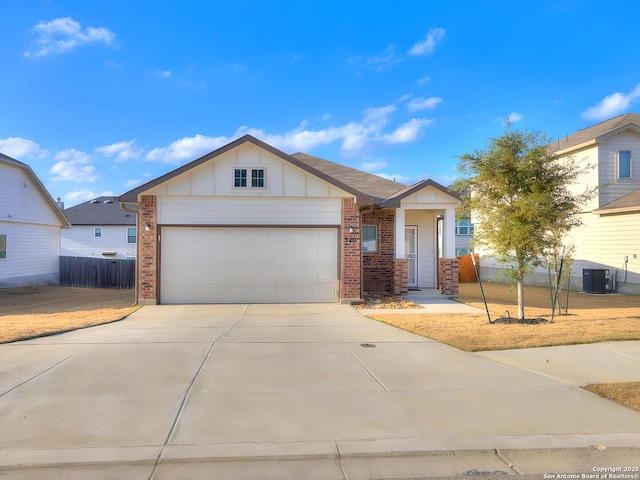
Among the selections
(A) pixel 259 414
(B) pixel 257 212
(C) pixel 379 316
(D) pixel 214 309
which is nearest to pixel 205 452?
(A) pixel 259 414

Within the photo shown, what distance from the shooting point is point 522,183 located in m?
9.23

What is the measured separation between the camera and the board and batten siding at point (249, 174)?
12547mm

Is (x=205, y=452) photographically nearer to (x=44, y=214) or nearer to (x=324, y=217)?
(x=324, y=217)

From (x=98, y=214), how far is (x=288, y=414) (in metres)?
34.1

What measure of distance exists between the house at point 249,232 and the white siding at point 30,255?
36.6 feet

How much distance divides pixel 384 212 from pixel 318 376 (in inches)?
408

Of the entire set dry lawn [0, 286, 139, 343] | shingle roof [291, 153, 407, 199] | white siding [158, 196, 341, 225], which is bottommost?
dry lawn [0, 286, 139, 343]

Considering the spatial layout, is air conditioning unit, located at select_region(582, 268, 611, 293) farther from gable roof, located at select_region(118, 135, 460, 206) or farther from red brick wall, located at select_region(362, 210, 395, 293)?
red brick wall, located at select_region(362, 210, 395, 293)

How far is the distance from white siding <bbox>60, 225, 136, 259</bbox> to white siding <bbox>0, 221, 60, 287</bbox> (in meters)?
8.50

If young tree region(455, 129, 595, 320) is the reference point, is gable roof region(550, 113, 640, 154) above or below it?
above

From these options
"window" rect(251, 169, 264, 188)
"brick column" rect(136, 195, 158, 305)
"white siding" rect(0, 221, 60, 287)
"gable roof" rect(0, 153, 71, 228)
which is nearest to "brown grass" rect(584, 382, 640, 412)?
"window" rect(251, 169, 264, 188)

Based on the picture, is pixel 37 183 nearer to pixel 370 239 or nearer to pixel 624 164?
pixel 370 239

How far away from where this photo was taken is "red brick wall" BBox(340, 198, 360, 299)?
42.1 feet

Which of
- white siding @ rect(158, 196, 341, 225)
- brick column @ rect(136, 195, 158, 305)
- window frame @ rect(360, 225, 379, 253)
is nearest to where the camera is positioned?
brick column @ rect(136, 195, 158, 305)
